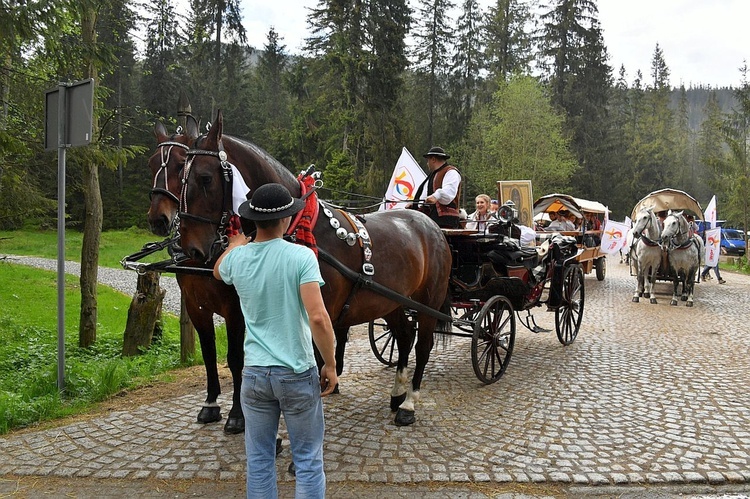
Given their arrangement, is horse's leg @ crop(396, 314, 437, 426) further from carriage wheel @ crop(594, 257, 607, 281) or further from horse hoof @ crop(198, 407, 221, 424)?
carriage wheel @ crop(594, 257, 607, 281)

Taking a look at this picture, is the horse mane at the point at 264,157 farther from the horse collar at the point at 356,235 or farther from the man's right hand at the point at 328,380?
the man's right hand at the point at 328,380

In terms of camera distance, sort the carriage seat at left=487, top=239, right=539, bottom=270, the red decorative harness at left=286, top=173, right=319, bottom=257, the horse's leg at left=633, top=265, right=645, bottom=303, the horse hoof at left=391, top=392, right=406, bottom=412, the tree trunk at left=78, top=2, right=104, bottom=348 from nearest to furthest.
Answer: the red decorative harness at left=286, top=173, right=319, bottom=257 → the horse hoof at left=391, top=392, right=406, bottom=412 → the carriage seat at left=487, top=239, right=539, bottom=270 → the tree trunk at left=78, top=2, right=104, bottom=348 → the horse's leg at left=633, top=265, right=645, bottom=303

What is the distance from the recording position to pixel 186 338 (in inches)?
275

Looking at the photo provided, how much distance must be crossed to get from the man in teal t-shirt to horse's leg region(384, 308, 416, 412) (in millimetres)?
2514

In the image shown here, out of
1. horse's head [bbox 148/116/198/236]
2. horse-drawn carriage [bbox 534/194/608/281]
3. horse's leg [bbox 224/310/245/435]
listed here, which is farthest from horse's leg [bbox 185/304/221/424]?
horse-drawn carriage [bbox 534/194/608/281]

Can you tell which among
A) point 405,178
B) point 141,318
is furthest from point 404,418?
point 405,178

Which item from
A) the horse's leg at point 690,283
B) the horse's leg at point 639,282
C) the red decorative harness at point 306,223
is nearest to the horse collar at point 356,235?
the red decorative harness at point 306,223

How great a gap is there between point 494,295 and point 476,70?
38.6 meters

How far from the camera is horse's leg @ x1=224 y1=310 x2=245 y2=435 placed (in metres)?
4.29

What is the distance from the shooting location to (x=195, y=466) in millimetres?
3936

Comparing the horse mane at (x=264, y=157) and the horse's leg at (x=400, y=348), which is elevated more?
the horse mane at (x=264, y=157)

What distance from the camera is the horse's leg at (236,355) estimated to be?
14.1 feet

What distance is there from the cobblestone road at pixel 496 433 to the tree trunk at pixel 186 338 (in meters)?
1.37

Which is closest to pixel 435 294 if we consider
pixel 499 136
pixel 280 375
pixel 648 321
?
pixel 280 375
